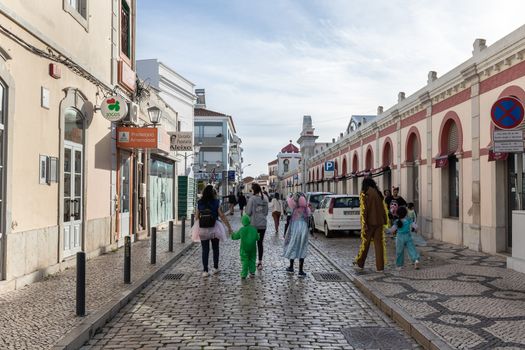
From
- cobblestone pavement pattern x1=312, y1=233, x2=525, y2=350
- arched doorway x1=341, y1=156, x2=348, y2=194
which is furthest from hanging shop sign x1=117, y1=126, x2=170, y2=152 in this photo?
arched doorway x1=341, y1=156, x2=348, y2=194

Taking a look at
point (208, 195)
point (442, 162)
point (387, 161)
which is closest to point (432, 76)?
point (442, 162)

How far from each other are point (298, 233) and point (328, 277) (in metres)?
1.01

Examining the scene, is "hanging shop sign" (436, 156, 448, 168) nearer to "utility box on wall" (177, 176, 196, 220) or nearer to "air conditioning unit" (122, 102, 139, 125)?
"air conditioning unit" (122, 102, 139, 125)

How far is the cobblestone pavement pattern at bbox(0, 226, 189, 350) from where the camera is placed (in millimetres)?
5297

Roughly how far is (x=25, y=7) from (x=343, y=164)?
2810 centimetres

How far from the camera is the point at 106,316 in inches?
248

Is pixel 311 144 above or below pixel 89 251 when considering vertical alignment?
above

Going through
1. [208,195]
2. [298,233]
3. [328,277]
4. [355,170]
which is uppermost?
[355,170]

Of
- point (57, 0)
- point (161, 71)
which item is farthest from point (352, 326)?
point (161, 71)

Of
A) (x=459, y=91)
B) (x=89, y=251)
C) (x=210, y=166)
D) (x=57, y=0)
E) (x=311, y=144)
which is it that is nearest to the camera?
(x=57, y=0)

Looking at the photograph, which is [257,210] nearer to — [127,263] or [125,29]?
[127,263]

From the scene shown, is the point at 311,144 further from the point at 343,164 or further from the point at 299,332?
Answer: the point at 299,332

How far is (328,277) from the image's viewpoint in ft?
31.5

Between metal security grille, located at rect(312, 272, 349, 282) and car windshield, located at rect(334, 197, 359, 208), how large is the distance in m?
7.57
